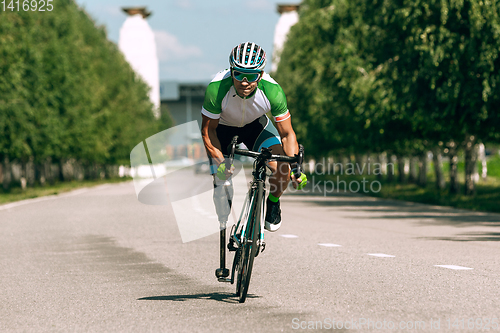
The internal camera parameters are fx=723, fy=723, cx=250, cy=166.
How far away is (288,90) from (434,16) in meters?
33.0

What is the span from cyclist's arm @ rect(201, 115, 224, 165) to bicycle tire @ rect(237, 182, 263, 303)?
497mm

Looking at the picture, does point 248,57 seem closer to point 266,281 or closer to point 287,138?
point 287,138

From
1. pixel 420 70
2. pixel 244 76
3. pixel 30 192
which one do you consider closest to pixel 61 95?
pixel 30 192

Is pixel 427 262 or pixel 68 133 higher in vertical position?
pixel 68 133

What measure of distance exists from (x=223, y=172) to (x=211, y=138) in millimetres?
414

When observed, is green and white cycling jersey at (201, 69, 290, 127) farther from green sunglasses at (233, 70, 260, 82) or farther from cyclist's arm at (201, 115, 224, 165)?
green sunglasses at (233, 70, 260, 82)

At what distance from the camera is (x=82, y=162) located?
6219 cm

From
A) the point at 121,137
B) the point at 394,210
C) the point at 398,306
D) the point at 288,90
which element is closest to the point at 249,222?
→ the point at 398,306

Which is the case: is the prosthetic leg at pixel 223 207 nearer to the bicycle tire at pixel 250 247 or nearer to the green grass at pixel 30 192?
the bicycle tire at pixel 250 247

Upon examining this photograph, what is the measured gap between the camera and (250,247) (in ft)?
20.5

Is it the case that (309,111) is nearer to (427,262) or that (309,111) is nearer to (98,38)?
(98,38)

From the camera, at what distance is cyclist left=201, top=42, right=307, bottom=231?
621 centimetres

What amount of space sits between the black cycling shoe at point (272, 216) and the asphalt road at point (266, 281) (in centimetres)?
64

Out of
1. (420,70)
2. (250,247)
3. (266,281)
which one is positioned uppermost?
(420,70)
